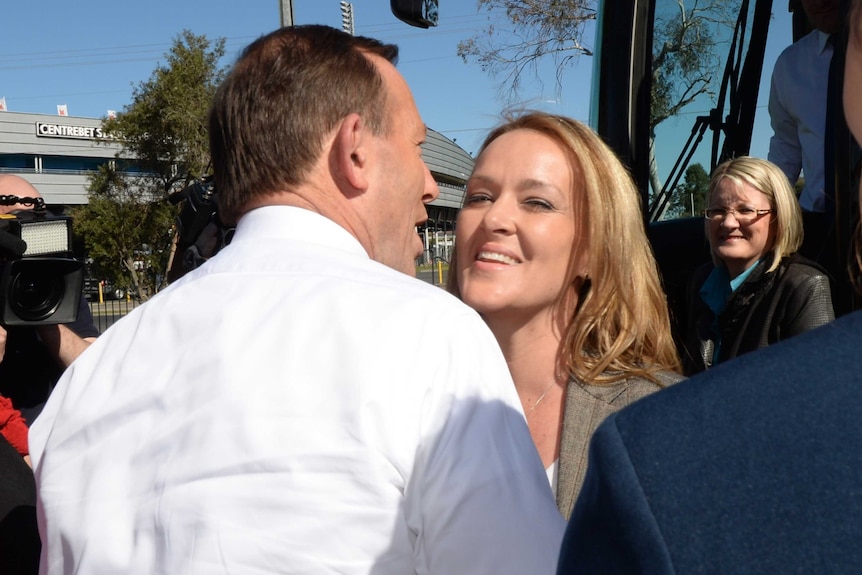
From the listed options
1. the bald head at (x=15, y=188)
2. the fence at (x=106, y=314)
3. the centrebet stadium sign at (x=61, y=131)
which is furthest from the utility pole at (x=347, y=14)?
the centrebet stadium sign at (x=61, y=131)

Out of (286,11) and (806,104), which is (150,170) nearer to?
(286,11)

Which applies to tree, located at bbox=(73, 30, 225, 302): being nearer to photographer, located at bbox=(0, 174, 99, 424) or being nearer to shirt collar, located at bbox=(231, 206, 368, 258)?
photographer, located at bbox=(0, 174, 99, 424)

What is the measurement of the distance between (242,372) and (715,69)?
333 cm

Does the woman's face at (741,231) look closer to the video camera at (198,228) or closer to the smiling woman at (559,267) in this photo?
the smiling woman at (559,267)

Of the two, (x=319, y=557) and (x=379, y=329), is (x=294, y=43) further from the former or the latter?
(x=319, y=557)

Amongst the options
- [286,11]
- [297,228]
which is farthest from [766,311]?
[286,11]

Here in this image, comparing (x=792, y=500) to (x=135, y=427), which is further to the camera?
(x=135, y=427)

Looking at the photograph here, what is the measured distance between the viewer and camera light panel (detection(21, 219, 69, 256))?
3225 millimetres

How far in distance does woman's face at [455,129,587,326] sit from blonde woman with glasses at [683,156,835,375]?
121 centimetres

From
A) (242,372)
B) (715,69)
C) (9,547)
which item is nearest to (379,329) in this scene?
(242,372)

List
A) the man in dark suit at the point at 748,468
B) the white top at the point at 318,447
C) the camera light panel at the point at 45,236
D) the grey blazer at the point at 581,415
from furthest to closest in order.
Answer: the camera light panel at the point at 45,236 → the grey blazer at the point at 581,415 → the white top at the point at 318,447 → the man in dark suit at the point at 748,468

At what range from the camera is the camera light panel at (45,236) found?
3.22m

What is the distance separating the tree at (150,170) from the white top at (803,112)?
20370 mm

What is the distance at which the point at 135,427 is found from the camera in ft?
4.23
